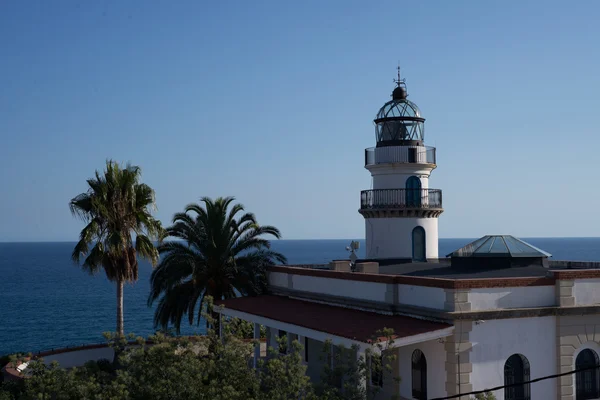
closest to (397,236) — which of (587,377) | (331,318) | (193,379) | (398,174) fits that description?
(398,174)

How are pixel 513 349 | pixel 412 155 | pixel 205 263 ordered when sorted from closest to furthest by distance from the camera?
pixel 513 349 → pixel 205 263 → pixel 412 155

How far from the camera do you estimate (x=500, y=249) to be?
25359 millimetres

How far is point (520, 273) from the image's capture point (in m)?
23.5

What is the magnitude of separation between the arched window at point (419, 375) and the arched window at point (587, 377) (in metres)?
4.61

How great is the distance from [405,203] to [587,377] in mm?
12975

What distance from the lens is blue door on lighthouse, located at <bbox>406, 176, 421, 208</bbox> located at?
32.0 metres

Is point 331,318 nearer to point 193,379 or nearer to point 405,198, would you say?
point 193,379

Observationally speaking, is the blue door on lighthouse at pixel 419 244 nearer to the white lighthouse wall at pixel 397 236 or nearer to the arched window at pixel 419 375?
the white lighthouse wall at pixel 397 236

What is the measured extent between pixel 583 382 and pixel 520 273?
4.22 metres

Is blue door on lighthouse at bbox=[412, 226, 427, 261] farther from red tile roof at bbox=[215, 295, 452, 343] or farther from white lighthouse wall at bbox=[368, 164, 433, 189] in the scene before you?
red tile roof at bbox=[215, 295, 452, 343]

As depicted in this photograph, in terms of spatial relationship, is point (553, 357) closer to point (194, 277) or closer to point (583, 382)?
point (583, 382)

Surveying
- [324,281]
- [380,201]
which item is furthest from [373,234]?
[324,281]

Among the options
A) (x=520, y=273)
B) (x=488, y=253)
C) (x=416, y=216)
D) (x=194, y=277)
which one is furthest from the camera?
(x=416, y=216)

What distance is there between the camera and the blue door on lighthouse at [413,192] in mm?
32000
